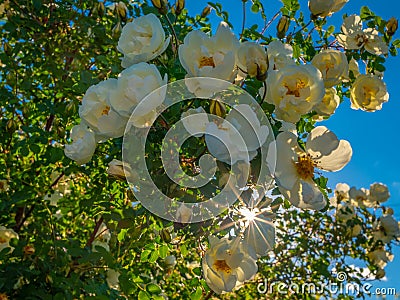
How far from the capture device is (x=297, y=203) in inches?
28.6

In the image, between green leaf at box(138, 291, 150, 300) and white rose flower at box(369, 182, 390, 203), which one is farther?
white rose flower at box(369, 182, 390, 203)

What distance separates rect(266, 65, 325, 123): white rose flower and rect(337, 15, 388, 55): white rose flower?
0.40 m

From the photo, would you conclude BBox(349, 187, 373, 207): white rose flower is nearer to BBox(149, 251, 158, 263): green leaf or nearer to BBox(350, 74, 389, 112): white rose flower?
BBox(350, 74, 389, 112): white rose flower

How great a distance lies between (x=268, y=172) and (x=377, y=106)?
0.46 meters

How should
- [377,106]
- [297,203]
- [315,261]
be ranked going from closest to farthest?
[297,203]
[377,106]
[315,261]

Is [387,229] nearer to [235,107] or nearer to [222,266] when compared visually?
[222,266]

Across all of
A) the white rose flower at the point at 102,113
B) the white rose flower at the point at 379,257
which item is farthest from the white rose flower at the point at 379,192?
the white rose flower at the point at 102,113

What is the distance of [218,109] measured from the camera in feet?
2.30

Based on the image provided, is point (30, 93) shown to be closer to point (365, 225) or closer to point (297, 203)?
point (297, 203)

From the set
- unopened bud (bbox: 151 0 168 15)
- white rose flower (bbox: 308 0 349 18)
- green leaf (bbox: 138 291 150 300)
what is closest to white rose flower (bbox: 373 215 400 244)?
white rose flower (bbox: 308 0 349 18)

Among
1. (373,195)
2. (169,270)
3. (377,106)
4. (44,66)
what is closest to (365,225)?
(373,195)

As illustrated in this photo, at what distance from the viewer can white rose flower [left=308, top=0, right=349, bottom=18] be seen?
0.93 meters

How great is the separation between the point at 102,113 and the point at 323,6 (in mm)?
519

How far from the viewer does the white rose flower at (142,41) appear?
0.79 meters
